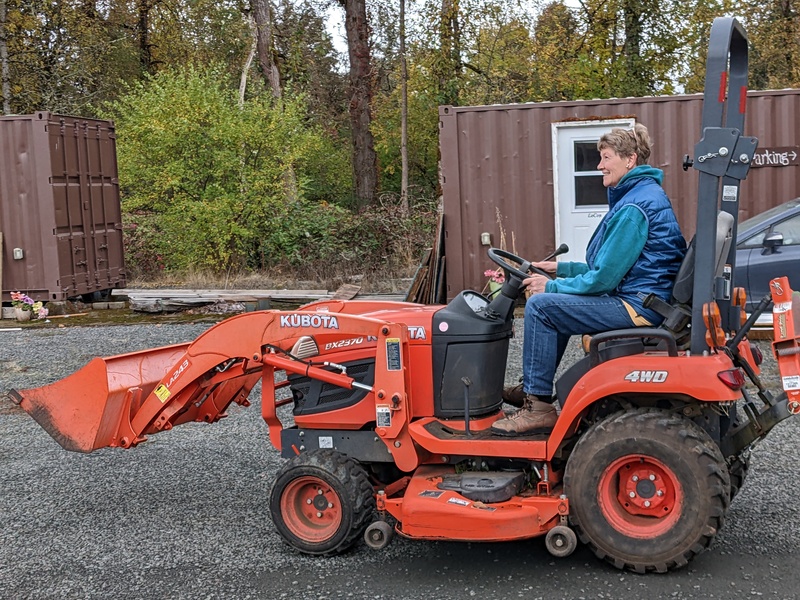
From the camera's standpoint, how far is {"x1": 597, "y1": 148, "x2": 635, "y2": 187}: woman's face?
4520mm

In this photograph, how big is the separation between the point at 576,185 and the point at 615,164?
28.7 ft

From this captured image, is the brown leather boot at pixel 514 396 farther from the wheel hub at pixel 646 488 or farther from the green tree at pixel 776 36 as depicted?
the green tree at pixel 776 36

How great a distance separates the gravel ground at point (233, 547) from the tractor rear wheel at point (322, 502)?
0.38ft

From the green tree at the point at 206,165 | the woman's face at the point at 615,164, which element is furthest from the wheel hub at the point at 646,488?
the green tree at the point at 206,165

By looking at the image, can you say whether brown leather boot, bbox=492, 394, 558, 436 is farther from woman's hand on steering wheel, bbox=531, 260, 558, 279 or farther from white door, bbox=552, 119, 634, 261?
white door, bbox=552, 119, 634, 261

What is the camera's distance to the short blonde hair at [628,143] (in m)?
4.50

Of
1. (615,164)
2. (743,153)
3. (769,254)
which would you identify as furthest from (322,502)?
(769,254)

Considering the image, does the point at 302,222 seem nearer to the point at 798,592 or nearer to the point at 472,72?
the point at 472,72

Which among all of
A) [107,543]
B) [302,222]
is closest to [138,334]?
[302,222]

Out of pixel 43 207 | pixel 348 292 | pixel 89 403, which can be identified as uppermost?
pixel 43 207

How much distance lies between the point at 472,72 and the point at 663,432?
68.1 ft

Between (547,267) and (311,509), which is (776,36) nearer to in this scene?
(547,267)

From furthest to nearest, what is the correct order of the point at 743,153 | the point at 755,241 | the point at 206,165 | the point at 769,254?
the point at 206,165, the point at 755,241, the point at 769,254, the point at 743,153

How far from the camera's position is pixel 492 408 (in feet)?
15.9
